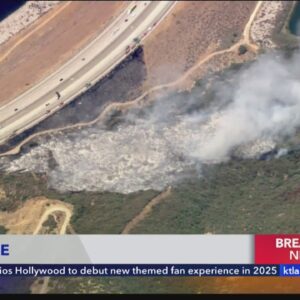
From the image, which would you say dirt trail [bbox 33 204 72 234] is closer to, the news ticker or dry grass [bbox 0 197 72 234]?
dry grass [bbox 0 197 72 234]

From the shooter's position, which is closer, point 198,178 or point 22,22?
point 198,178

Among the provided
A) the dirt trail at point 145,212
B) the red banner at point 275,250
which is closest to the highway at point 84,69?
the dirt trail at point 145,212

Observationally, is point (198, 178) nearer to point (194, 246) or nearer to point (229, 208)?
point (229, 208)

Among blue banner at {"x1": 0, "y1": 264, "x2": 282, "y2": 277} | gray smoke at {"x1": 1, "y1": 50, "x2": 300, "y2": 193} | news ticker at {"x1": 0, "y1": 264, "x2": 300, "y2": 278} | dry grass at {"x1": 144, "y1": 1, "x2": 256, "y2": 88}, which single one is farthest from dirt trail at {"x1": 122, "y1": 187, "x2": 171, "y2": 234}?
dry grass at {"x1": 144, "y1": 1, "x2": 256, "y2": 88}

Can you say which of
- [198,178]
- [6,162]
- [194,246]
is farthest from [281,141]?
[6,162]

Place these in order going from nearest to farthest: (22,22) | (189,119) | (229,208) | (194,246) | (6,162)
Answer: (194,246)
(229,208)
(6,162)
(189,119)
(22,22)

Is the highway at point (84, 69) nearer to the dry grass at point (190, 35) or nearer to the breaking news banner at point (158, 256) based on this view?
the dry grass at point (190, 35)

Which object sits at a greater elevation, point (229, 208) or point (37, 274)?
point (229, 208)
